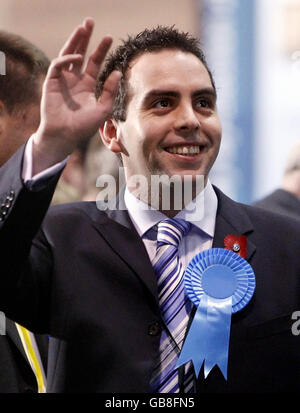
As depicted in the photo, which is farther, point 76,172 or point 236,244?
point 76,172

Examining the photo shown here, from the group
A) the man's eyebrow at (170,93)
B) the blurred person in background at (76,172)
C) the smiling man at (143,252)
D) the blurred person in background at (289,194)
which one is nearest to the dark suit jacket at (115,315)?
the smiling man at (143,252)

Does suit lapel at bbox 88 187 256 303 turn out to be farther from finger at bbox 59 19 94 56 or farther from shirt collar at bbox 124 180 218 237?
finger at bbox 59 19 94 56

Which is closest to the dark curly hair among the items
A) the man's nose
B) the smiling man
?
the smiling man

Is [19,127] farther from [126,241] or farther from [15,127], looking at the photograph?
[126,241]

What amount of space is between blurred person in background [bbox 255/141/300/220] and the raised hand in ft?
3.50

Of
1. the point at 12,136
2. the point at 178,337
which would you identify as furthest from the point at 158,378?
the point at 12,136

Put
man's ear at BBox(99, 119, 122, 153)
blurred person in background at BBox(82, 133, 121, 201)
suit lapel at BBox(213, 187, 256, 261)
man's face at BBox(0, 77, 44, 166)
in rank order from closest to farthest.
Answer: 1. suit lapel at BBox(213, 187, 256, 261)
2. man's ear at BBox(99, 119, 122, 153)
3. man's face at BBox(0, 77, 44, 166)
4. blurred person in background at BBox(82, 133, 121, 201)

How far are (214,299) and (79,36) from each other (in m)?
0.52

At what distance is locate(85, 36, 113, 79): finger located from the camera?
1.24m

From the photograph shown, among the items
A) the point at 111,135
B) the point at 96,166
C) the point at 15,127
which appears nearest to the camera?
the point at 111,135

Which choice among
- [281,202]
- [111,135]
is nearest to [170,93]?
[111,135]

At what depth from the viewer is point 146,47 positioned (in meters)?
1.58

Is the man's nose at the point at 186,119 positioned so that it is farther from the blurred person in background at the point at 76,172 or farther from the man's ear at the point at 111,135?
the blurred person in background at the point at 76,172

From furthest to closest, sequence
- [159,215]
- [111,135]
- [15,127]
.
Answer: [15,127], [111,135], [159,215]
